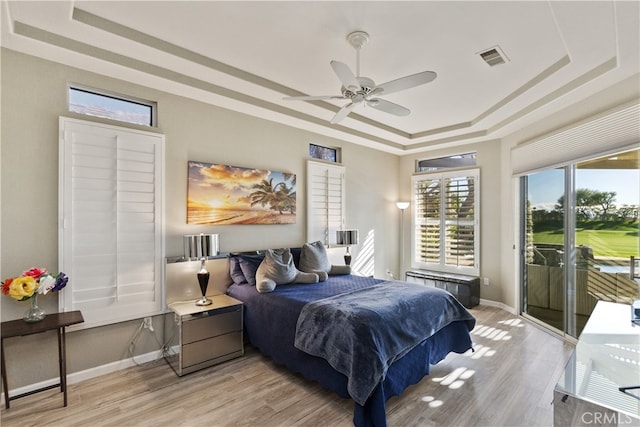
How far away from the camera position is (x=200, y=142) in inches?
142

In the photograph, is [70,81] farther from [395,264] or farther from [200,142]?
[395,264]

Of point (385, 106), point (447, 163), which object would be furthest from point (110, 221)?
point (447, 163)

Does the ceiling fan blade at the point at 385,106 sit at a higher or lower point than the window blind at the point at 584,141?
higher

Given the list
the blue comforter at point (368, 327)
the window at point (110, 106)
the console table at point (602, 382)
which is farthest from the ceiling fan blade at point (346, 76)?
the console table at point (602, 382)

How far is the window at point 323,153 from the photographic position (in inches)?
192

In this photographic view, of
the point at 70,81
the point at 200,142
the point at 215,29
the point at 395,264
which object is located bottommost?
the point at 395,264

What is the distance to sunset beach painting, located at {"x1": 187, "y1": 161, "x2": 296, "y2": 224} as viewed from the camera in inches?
140

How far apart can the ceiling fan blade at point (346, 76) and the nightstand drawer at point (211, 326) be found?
92.2 inches

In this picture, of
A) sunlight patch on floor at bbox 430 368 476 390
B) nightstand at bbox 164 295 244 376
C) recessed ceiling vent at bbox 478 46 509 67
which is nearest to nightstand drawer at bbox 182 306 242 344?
nightstand at bbox 164 295 244 376

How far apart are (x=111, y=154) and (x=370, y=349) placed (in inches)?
112

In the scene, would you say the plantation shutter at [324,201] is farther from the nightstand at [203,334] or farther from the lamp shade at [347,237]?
the nightstand at [203,334]

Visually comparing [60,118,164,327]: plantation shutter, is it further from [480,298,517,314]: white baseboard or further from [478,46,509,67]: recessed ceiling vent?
[480,298,517,314]: white baseboard

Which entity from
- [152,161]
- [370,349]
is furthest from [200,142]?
[370,349]

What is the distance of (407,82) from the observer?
8.04 feet
